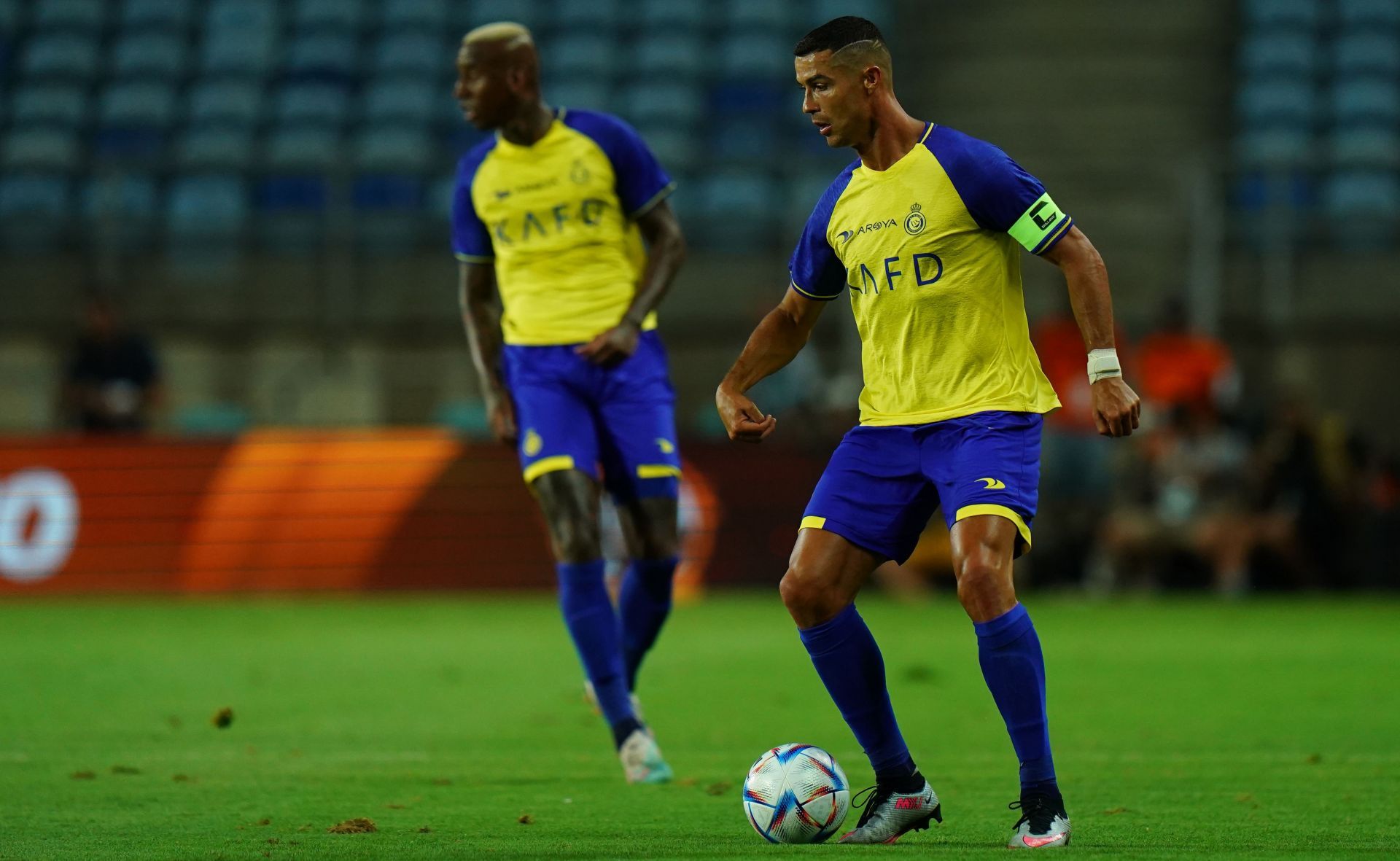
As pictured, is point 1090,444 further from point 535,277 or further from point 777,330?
point 777,330

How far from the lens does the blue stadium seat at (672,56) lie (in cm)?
1972

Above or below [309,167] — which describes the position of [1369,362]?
below

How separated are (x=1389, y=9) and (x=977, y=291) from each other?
53.5 feet

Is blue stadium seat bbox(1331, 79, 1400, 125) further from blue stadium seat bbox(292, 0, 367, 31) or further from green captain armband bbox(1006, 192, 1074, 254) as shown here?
green captain armband bbox(1006, 192, 1074, 254)

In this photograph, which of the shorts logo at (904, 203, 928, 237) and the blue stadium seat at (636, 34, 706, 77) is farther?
the blue stadium seat at (636, 34, 706, 77)

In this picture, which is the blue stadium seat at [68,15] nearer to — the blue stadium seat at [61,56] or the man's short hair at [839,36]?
the blue stadium seat at [61,56]

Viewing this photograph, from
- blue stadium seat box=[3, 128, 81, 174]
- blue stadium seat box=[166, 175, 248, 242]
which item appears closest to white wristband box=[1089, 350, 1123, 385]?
blue stadium seat box=[166, 175, 248, 242]

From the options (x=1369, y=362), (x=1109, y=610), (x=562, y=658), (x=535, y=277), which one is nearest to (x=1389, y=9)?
(x=1369, y=362)

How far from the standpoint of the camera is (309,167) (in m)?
16.7

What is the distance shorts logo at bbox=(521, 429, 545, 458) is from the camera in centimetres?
690

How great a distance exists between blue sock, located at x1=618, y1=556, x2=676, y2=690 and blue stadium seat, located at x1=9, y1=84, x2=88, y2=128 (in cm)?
1410

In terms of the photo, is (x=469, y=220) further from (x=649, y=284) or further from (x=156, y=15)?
(x=156, y=15)

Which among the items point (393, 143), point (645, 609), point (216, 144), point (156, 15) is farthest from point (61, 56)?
point (645, 609)

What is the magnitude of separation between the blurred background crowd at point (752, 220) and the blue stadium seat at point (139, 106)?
4cm
